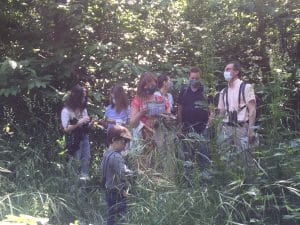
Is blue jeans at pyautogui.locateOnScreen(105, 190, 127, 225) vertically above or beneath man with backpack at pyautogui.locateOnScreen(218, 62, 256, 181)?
beneath

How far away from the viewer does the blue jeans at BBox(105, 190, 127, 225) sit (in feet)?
16.5

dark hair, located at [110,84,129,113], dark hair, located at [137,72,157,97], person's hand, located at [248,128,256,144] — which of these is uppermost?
dark hair, located at [137,72,157,97]

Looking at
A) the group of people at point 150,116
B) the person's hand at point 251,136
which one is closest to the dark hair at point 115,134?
the group of people at point 150,116

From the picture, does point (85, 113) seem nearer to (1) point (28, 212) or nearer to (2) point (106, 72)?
(2) point (106, 72)

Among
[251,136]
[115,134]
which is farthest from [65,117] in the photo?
[251,136]

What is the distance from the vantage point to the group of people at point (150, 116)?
5.05 meters

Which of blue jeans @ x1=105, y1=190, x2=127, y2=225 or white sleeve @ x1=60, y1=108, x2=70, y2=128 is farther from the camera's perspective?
white sleeve @ x1=60, y1=108, x2=70, y2=128

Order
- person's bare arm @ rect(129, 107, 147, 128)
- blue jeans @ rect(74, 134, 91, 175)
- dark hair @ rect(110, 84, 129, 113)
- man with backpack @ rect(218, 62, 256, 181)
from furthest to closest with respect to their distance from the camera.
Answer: blue jeans @ rect(74, 134, 91, 175), dark hair @ rect(110, 84, 129, 113), person's bare arm @ rect(129, 107, 147, 128), man with backpack @ rect(218, 62, 256, 181)

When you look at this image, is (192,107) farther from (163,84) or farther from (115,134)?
(115,134)

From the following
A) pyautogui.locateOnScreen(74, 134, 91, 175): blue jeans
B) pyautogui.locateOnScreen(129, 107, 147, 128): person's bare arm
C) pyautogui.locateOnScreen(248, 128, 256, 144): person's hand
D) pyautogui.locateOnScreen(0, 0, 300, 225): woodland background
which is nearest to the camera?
pyautogui.locateOnScreen(0, 0, 300, 225): woodland background

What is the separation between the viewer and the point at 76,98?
684 centimetres

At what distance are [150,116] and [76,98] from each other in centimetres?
110

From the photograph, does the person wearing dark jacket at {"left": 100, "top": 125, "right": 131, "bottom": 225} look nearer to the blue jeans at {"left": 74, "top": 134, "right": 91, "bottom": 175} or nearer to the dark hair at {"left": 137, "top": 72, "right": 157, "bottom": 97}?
the dark hair at {"left": 137, "top": 72, "right": 157, "bottom": 97}

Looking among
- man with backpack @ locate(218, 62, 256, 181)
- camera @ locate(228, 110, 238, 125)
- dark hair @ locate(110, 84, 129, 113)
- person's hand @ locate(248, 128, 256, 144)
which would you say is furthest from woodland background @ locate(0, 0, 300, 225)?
dark hair @ locate(110, 84, 129, 113)
